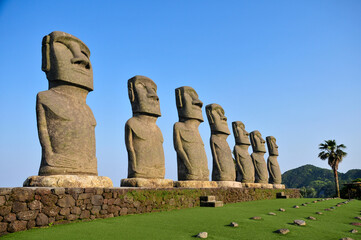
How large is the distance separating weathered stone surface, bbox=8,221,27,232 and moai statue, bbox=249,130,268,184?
51.2ft

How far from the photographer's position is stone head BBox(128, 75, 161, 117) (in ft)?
34.5

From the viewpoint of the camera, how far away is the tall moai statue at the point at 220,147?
1391 cm

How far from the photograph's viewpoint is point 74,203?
6359 millimetres

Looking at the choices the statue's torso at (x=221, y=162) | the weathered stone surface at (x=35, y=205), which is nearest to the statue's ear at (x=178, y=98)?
the statue's torso at (x=221, y=162)

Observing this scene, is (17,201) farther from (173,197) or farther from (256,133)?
(256,133)

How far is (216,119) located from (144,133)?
17.9 ft

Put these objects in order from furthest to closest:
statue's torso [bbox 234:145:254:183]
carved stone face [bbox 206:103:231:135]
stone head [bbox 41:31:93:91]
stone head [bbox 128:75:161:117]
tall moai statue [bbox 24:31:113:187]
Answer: statue's torso [bbox 234:145:254:183] < carved stone face [bbox 206:103:231:135] < stone head [bbox 128:75:161:117] < stone head [bbox 41:31:93:91] < tall moai statue [bbox 24:31:113:187]

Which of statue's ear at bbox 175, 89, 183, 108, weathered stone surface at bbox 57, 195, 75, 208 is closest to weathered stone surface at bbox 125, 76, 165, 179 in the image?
statue's ear at bbox 175, 89, 183, 108

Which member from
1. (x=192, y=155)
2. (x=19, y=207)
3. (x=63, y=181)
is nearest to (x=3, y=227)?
(x=19, y=207)

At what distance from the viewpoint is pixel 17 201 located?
543 cm

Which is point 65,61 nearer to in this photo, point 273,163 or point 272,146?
point 273,163

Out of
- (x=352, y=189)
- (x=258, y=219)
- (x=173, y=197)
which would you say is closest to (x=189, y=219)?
(x=258, y=219)

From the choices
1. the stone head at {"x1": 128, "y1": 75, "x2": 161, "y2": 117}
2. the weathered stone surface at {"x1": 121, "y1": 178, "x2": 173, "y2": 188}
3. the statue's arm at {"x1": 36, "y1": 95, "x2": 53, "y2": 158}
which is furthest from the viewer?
the stone head at {"x1": 128, "y1": 75, "x2": 161, "y2": 117}

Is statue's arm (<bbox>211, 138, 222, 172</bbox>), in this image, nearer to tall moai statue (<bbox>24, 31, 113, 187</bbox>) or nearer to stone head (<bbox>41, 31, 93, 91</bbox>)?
tall moai statue (<bbox>24, 31, 113, 187</bbox>)
